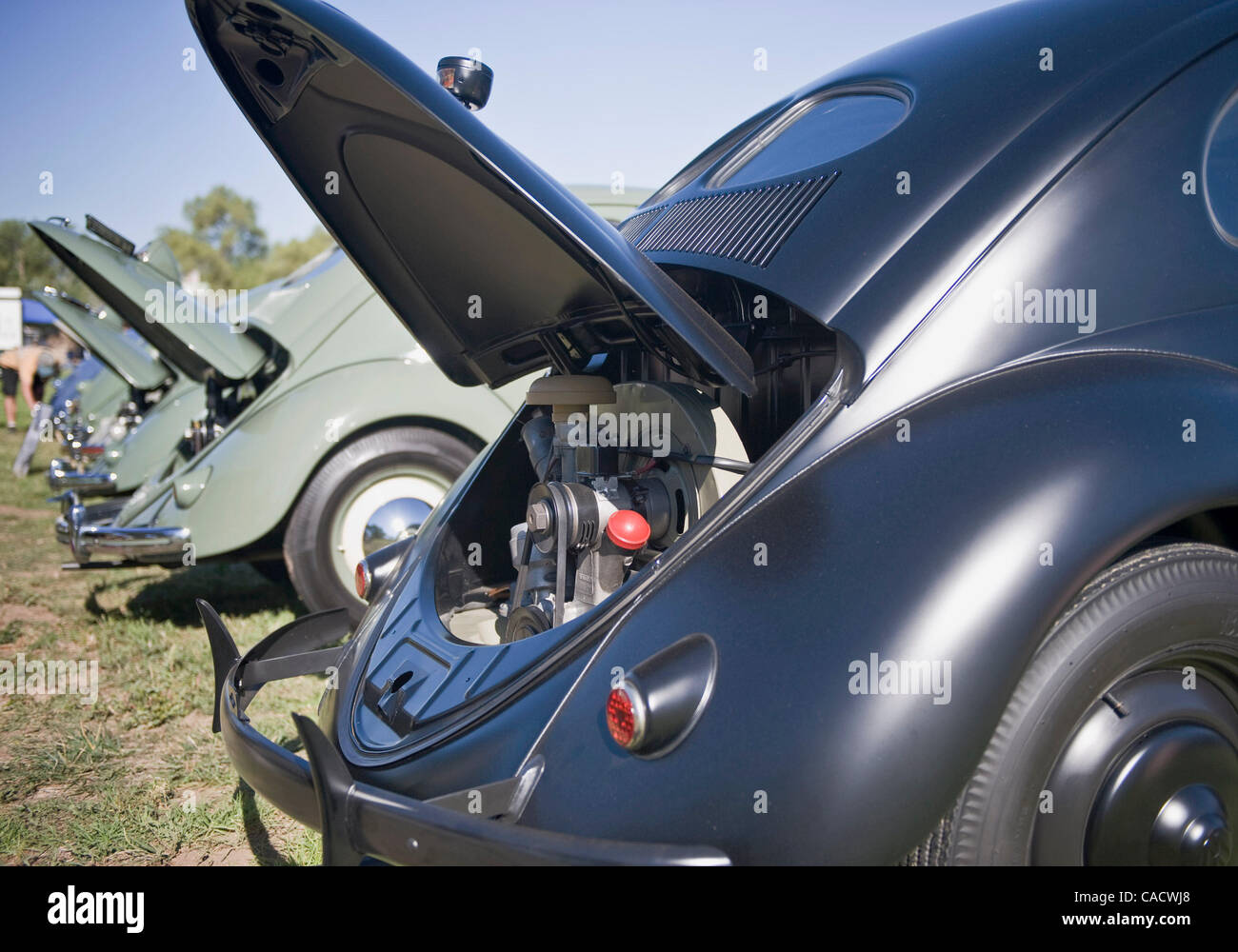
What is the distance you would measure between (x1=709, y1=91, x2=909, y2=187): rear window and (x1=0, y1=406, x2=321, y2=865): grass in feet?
7.23

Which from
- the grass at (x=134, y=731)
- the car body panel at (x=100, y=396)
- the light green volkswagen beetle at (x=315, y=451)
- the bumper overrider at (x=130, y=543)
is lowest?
the grass at (x=134, y=731)

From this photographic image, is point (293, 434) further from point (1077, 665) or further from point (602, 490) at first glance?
point (1077, 665)

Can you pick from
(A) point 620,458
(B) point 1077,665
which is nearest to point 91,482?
(A) point 620,458

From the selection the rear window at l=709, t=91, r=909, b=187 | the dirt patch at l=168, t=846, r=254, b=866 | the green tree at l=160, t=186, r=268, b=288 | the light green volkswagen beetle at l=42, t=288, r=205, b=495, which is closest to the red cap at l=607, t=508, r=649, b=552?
the rear window at l=709, t=91, r=909, b=187

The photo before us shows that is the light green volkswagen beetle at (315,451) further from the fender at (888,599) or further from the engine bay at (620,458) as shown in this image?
the fender at (888,599)

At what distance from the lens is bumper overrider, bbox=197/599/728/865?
145 cm

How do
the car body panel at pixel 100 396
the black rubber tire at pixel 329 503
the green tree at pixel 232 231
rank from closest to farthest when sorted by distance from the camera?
the black rubber tire at pixel 329 503
the car body panel at pixel 100 396
the green tree at pixel 232 231

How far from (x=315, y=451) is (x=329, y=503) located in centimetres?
25

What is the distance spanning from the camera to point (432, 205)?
223cm

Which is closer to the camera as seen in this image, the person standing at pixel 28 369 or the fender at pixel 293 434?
the fender at pixel 293 434

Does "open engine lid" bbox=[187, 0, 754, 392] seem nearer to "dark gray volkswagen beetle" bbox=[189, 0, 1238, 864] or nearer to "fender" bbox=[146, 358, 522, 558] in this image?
"dark gray volkswagen beetle" bbox=[189, 0, 1238, 864]

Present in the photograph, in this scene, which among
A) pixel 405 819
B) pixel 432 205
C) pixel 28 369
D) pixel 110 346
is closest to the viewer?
pixel 405 819

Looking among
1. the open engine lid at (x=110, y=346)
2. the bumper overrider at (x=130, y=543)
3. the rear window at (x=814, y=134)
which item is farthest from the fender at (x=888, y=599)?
the open engine lid at (x=110, y=346)

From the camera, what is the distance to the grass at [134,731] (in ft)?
8.93
